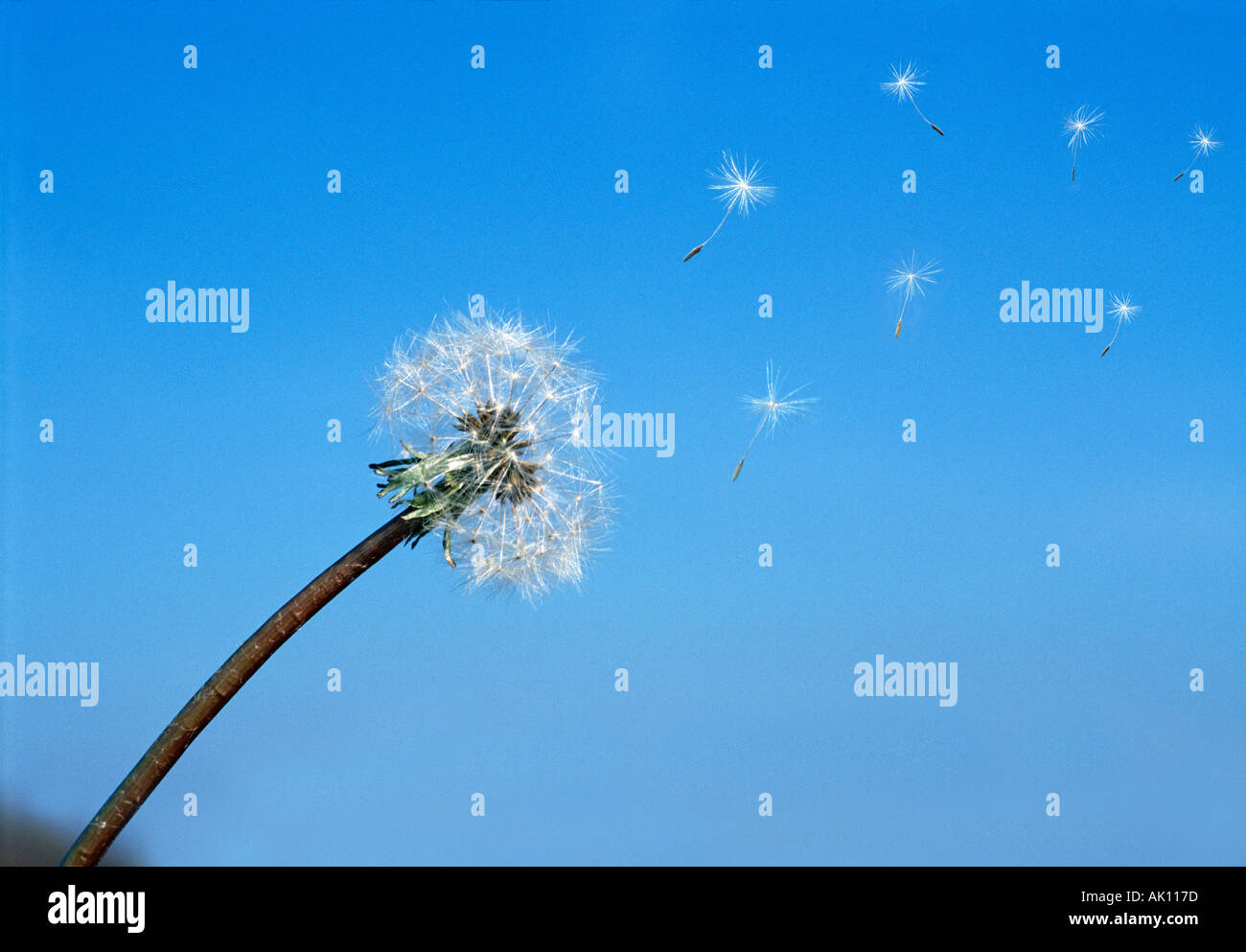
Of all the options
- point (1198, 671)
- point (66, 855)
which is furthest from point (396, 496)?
point (1198, 671)

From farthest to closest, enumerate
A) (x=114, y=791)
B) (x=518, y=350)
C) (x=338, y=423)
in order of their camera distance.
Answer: (x=338, y=423) → (x=518, y=350) → (x=114, y=791)

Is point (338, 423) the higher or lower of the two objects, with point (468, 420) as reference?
higher

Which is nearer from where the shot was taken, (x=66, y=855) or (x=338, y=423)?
(x=66, y=855)

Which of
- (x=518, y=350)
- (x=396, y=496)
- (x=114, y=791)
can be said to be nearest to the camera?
(x=396, y=496)

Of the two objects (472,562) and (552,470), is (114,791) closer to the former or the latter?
(472,562)
